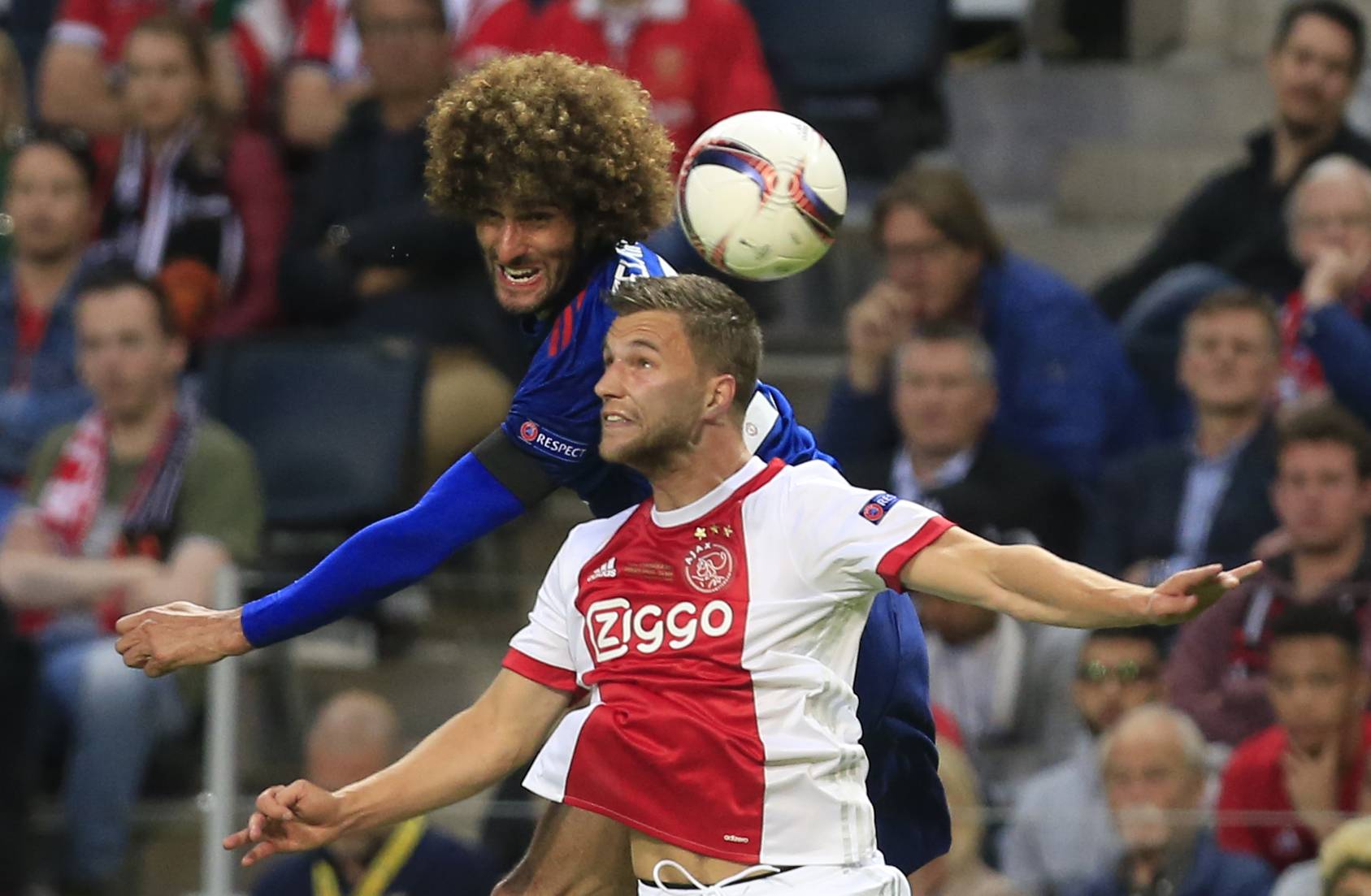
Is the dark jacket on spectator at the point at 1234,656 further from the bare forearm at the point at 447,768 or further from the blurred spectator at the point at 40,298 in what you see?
the blurred spectator at the point at 40,298

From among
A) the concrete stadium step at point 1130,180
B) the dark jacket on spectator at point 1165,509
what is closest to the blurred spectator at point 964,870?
the dark jacket on spectator at point 1165,509

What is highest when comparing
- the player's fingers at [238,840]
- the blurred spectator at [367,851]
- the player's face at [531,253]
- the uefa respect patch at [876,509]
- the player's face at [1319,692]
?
the player's face at [531,253]

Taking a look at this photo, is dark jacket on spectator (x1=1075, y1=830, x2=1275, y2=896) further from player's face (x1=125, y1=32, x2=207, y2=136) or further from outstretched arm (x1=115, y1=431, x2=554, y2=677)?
player's face (x1=125, y1=32, x2=207, y2=136)

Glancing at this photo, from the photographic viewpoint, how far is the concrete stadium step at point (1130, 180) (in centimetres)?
952

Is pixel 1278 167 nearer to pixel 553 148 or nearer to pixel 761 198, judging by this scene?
pixel 761 198

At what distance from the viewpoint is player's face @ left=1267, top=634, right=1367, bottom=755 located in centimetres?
648

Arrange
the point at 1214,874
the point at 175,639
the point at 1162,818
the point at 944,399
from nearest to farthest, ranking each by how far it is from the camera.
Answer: the point at 175,639 < the point at 1214,874 < the point at 1162,818 < the point at 944,399

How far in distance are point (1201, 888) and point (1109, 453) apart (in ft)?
6.54

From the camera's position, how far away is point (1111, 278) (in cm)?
859

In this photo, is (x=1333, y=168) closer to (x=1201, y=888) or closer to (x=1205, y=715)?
(x=1205, y=715)

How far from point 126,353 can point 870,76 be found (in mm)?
2942

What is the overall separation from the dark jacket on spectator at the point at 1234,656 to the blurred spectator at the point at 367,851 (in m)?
1.88

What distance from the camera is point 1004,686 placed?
6828 mm

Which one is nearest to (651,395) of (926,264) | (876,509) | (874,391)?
(876,509)
